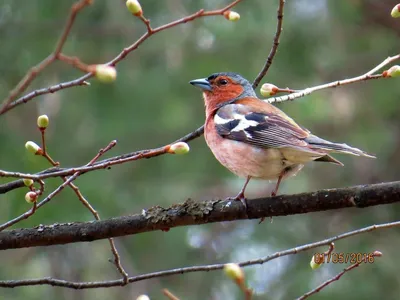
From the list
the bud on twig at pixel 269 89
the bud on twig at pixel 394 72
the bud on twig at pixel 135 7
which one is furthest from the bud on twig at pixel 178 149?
the bud on twig at pixel 394 72

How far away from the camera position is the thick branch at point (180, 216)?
12.2 ft

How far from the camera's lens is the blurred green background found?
Result: 10.0m

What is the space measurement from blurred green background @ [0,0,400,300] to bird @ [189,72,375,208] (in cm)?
415

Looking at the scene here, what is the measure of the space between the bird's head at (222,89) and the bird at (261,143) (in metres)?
0.36

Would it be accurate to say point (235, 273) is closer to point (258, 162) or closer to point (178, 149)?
point (178, 149)

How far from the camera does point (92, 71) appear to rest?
2367 mm

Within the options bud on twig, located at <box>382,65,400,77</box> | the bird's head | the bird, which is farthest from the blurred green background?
bud on twig, located at <box>382,65,400,77</box>

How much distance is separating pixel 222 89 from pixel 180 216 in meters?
2.35

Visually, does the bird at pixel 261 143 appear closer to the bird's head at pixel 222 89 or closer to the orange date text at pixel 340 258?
the bird's head at pixel 222 89

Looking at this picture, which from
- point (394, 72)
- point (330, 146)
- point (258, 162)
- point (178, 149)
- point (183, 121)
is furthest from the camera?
point (183, 121)

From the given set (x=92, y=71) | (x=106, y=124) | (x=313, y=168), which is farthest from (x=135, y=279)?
(x=313, y=168)

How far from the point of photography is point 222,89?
20.2 feet

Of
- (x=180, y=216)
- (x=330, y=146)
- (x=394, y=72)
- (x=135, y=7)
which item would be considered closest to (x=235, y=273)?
(x=135, y=7)

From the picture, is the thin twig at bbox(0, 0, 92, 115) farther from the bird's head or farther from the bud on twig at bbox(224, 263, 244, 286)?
the bird's head
